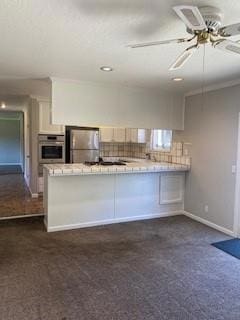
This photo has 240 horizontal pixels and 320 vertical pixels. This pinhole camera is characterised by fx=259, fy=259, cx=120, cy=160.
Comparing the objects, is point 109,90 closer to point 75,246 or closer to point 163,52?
point 163,52

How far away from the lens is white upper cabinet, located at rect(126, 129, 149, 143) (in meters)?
6.38

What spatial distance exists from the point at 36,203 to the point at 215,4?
5000 millimetres

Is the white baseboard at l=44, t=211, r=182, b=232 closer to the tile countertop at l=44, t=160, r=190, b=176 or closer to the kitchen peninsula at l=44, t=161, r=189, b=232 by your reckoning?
the kitchen peninsula at l=44, t=161, r=189, b=232

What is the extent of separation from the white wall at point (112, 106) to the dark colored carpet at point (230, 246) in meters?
2.26

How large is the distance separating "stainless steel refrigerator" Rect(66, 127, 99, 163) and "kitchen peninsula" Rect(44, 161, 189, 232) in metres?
2.09

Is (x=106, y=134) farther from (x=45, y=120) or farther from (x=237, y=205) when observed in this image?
(x=237, y=205)

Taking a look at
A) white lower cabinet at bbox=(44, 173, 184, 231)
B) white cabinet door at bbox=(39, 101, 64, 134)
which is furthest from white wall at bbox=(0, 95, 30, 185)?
white lower cabinet at bbox=(44, 173, 184, 231)

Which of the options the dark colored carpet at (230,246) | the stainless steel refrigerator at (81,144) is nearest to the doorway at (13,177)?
the stainless steel refrigerator at (81,144)

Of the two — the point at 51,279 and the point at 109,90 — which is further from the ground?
the point at 109,90

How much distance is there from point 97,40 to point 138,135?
4.14 metres

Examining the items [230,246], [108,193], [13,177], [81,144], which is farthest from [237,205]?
[13,177]

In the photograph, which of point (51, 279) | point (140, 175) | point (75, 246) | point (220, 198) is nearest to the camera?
point (51, 279)

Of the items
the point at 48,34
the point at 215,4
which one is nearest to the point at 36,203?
the point at 48,34

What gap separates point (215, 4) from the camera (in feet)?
5.65
